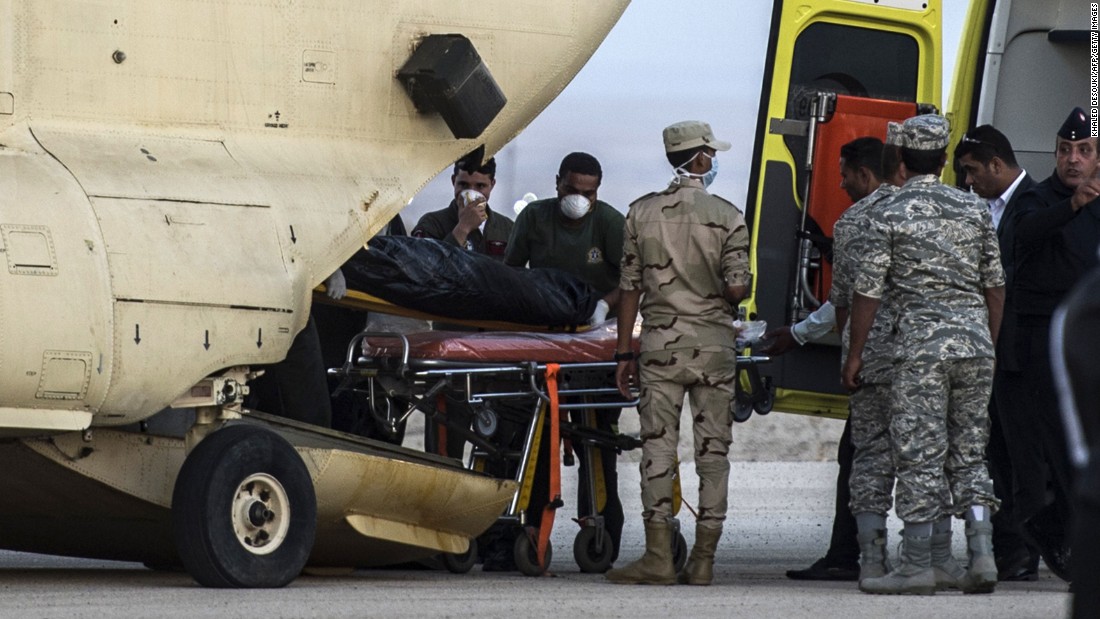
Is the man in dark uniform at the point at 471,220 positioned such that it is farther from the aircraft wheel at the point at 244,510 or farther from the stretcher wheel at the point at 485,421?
the aircraft wheel at the point at 244,510

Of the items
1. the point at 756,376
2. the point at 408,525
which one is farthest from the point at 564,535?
the point at 408,525

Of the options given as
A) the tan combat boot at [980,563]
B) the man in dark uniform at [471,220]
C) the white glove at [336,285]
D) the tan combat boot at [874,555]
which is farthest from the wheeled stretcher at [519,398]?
the tan combat boot at [980,563]

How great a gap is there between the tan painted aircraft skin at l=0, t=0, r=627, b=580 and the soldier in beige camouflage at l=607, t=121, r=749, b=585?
29.6 inches

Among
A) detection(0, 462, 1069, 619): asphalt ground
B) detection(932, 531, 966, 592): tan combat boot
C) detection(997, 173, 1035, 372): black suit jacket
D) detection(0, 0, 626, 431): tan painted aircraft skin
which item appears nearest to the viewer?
detection(0, 462, 1069, 619): asphalt ground

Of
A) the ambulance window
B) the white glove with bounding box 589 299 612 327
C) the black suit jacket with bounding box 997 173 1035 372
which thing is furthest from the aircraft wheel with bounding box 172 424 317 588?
the ambulance window

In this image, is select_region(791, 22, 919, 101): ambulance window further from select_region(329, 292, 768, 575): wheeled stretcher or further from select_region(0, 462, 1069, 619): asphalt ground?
select_region(0, 462, 1069, 619): asphalt ground

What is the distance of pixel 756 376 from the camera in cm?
→ 870

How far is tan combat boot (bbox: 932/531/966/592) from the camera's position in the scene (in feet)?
24.1

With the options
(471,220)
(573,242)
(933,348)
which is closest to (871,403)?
(933,348)

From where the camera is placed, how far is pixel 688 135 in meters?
7.90

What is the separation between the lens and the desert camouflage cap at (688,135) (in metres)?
7.89

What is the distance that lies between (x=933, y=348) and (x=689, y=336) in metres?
1.09

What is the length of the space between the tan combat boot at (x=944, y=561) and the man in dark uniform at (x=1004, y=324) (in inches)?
38.3

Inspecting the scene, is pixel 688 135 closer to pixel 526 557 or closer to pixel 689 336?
pixel 689 336
